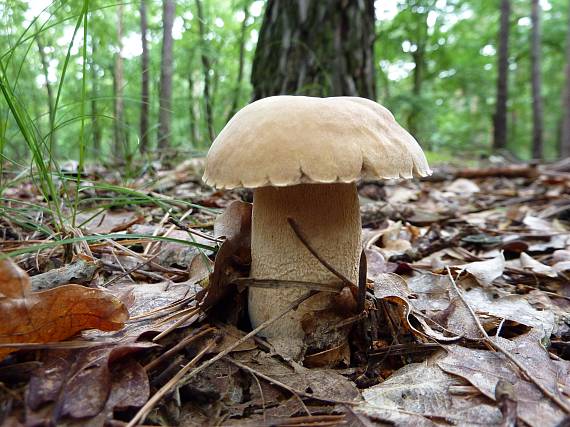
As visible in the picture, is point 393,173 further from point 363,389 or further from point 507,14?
point 507,14

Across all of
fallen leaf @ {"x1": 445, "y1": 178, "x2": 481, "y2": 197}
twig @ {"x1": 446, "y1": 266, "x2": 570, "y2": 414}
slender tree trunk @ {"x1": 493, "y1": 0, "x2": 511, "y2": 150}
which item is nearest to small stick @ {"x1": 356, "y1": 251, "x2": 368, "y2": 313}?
twig @ {"x1": 446, "y1": 266, "x2": 570, "y2": 414}

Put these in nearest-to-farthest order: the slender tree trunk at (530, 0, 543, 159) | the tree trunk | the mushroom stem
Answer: the mushroom stem → the tree trunk → the slender tree trunk at (530, 0, 543, 159)

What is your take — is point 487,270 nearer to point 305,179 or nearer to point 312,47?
point 305,179

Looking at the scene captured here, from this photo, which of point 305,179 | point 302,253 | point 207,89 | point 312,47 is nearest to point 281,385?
point 302,253

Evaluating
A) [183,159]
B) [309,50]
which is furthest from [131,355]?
[183,159]

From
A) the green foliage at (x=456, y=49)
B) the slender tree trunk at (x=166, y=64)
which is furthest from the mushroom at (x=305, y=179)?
the green foliage at (x=456, y=49)

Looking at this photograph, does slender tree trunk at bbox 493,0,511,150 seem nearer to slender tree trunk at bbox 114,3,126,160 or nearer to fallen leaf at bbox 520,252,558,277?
slender tree trunk at bbox 114,3,126,160

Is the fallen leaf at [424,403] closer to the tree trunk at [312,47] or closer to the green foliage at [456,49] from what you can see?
the tree trunk at [312,47]
